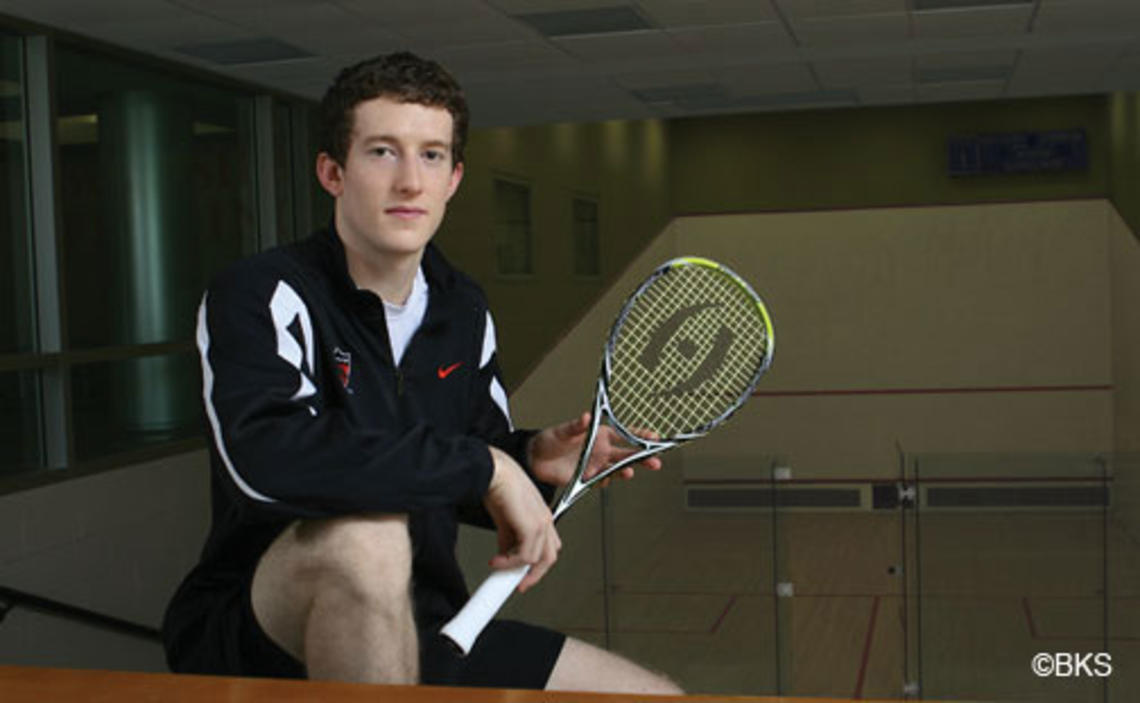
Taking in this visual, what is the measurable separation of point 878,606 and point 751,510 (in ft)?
3.87

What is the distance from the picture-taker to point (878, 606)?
6.70 m

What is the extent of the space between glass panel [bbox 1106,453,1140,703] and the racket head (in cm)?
380

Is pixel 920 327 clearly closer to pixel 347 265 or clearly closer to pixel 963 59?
pixel 963 59

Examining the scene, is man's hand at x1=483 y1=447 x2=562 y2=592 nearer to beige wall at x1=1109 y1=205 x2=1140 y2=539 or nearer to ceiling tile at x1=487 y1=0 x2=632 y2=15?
ceiling tile at x1=487 y1=0 x2=632 y2=15

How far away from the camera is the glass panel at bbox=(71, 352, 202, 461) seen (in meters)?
4.28

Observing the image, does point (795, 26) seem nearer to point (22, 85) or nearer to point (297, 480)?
point (22, 85)

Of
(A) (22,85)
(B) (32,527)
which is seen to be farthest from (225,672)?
(A) (22,85)

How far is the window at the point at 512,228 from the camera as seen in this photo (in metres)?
7.37

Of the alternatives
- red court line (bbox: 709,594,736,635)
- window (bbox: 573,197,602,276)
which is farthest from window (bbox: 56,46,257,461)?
window (bbox: 573,197,602,276)

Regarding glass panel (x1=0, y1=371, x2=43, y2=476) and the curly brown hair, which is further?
glass panel (x1=0, y1=371, x2=43, y2=476)

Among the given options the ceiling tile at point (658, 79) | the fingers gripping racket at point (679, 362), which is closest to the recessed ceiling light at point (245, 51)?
the ceiling tile at point (658, 79)

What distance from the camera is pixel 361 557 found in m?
1.22

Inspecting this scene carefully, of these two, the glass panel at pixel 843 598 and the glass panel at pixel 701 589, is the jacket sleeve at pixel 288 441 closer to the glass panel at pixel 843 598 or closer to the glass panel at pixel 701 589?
the glass panel at pixel 701 589

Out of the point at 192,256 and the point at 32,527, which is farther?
the point at 192,256
